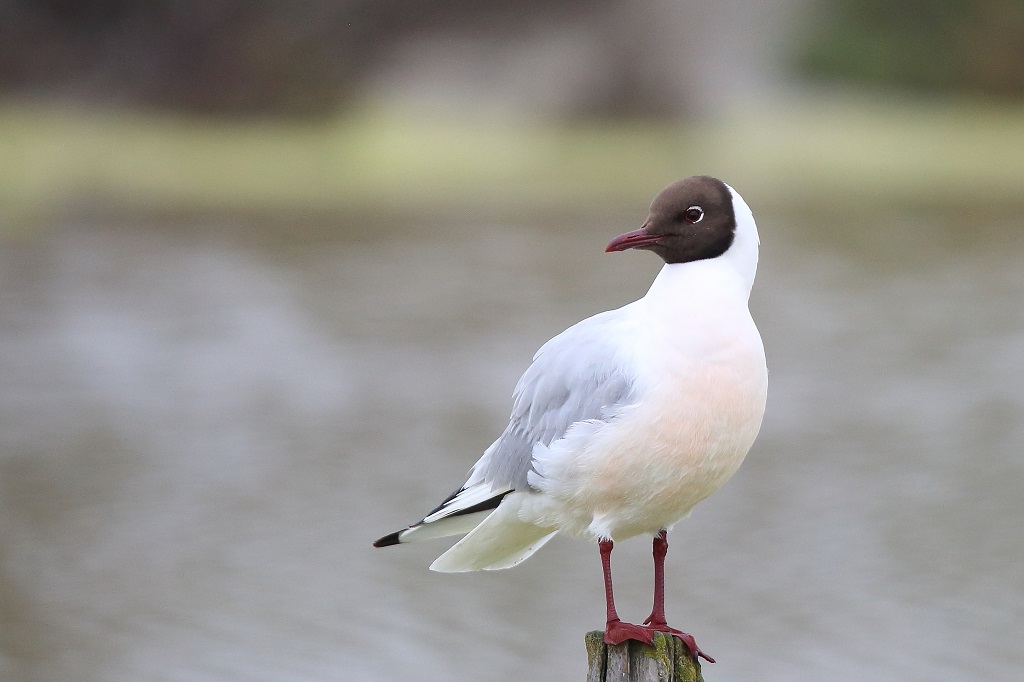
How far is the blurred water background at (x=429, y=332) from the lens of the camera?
17.3 ft

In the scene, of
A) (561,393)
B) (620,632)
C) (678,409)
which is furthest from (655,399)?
(620,632)

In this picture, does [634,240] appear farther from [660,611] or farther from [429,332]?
[429,332]

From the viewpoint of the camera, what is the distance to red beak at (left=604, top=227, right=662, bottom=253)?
283cm

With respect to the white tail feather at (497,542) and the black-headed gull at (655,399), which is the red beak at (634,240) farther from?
the white tail feather at (497,542)

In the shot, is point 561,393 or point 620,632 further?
point 561,393

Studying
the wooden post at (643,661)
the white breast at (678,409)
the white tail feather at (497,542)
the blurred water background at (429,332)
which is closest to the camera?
the white breast at (678,409)

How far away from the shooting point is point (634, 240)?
9.32ft

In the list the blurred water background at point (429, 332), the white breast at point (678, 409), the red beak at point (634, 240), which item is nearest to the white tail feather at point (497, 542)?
the white breast at point (678, 409)

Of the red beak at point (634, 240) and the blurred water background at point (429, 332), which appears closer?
the red beak at point (634, 240)

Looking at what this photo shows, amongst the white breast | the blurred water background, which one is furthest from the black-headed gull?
the blurred water background

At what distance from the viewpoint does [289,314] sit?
9.35 metres

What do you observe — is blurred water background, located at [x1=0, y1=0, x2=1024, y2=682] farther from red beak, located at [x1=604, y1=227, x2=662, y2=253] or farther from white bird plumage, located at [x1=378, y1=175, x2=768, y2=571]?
red beak, located at [x1=604, y1=227, x2=662, y2=253]

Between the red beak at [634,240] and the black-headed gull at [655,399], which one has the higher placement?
the red beak at [634,240]

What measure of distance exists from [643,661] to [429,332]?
610 cm
